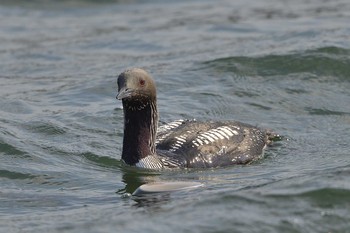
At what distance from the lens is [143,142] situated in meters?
11.9

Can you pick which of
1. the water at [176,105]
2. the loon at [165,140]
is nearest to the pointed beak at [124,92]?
the loon at [165,140]

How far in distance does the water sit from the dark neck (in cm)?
21

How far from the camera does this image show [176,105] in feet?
49.5

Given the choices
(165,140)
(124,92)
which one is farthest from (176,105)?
(124,92)

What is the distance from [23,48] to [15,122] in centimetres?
636

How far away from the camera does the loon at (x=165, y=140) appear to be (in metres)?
11.5

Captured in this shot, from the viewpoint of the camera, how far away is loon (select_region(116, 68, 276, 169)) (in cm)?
1152

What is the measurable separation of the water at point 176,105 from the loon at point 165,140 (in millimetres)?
168

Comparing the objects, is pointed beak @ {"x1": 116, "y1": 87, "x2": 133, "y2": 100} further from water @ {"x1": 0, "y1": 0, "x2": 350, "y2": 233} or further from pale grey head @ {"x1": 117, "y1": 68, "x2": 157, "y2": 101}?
water @ {"x1": 0, "y1": 0, "x2": 350, "y2": 233}

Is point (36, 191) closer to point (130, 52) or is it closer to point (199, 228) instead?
point (199, 228)

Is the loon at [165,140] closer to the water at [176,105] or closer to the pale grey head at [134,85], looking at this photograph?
the pale grey head at [134,85]

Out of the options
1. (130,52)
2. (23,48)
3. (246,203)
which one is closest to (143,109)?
(246,203)

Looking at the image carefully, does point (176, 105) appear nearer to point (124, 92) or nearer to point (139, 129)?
point (139, 129)

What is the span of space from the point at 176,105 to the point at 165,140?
9.01ft
